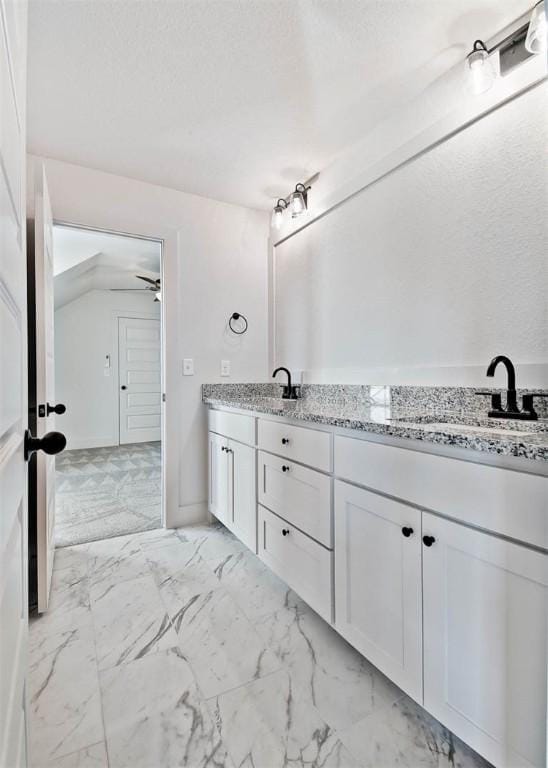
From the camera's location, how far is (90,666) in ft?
4.42

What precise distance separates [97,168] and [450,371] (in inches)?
90.1

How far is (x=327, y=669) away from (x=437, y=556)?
663 millimetres

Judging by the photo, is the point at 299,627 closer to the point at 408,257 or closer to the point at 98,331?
the point at 408,257

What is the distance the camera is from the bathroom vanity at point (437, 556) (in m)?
0.82

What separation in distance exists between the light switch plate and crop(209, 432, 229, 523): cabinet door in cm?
43

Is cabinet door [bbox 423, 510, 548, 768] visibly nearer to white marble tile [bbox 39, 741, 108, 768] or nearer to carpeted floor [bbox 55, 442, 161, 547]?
white marble tile [bbox 39, 741, 108, 768]

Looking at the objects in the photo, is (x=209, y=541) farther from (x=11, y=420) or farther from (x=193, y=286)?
(x=11, y=420)

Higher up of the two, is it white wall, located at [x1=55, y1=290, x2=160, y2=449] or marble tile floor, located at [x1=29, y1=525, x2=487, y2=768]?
white wall, located at [x1=55, y1=290, x2=160, y2=449]

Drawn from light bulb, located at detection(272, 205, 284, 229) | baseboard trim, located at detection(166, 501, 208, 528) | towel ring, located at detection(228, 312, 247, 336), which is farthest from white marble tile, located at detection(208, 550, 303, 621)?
light bulb, located at detection(272, 205, 284, 229)

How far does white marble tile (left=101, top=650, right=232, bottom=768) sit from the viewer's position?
1025 millimetres

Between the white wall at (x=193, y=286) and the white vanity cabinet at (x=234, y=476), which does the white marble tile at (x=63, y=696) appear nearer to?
the white vanity cabinet at (x=234, y=476)

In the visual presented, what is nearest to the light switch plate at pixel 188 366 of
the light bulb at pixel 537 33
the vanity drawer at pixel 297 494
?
the vanity drawer at pixel 297 494

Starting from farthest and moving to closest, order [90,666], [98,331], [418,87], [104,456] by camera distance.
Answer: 1. [98,331]
2. [104,456]
3. [418,87]
4. [90,666]

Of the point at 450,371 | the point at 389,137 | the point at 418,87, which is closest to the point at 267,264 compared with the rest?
the point at 389,137
